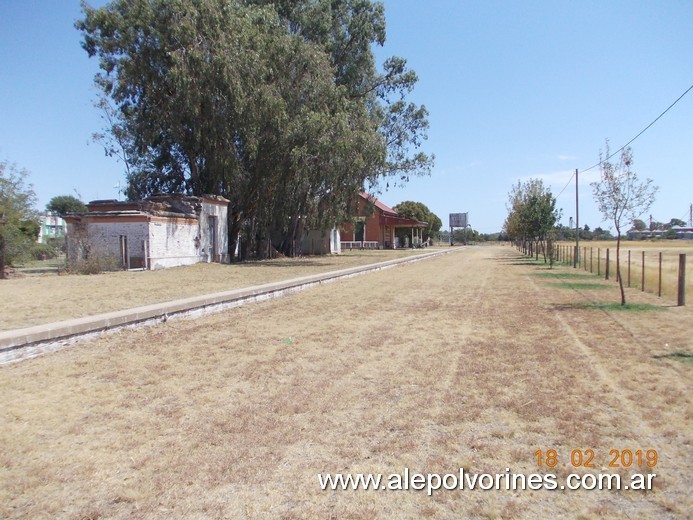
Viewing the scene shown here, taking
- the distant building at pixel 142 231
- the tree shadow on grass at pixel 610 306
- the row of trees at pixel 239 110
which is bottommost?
the tree shadow on grass at pixel 610 306

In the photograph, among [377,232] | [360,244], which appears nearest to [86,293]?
[360,244]

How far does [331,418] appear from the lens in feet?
17.2

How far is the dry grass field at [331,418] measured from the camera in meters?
3.69

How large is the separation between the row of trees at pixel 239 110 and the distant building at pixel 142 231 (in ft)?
11.2

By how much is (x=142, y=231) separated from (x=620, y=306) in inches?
722

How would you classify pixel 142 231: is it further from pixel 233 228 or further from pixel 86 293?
pixel 86 293

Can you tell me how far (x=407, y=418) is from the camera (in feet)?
17.2

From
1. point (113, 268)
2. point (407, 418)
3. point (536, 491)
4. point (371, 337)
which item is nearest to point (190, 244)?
point (113, 268)

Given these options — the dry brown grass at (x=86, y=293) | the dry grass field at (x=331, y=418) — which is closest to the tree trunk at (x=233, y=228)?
the dry brown grass at (x=86, y=293)

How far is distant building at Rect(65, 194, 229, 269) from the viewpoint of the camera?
22703 mm

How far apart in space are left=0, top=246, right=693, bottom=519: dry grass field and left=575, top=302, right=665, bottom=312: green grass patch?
246 centimetres
